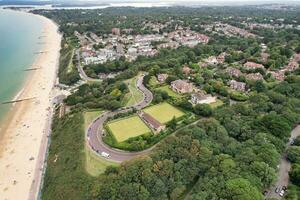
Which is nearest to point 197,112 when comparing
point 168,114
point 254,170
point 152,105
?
point 168,114

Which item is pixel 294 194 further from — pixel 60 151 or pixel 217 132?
pixel 60 151

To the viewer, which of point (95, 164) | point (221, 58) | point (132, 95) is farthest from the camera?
point (221, 58)

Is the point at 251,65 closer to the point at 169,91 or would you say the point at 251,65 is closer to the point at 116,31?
the point at 169,91

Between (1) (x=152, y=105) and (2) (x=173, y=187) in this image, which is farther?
(1) (x=152, y=105)

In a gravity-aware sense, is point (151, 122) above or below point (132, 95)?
above

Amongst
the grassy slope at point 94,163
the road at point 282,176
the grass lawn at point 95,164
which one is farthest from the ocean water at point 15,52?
the road at point 282,176

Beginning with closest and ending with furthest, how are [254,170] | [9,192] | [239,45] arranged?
[254,170] → [9,192] → [239,45]

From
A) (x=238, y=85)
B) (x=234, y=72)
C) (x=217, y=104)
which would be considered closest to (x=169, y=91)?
(x=217, y=104)
